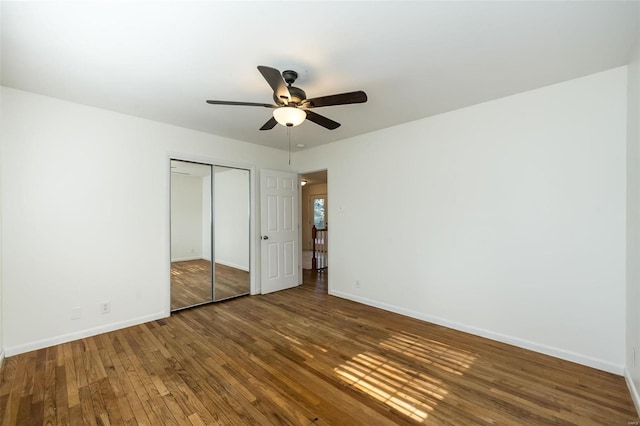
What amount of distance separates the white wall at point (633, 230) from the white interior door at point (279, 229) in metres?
4.15

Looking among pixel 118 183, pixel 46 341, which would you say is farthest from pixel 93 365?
pixel 118 183

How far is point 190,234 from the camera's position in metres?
A: 4.00

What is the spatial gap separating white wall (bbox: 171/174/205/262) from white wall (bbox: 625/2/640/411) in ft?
15.0

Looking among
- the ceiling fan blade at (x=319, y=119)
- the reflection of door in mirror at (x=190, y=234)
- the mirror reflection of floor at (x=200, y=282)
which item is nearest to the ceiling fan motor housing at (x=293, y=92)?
the ceiling fan blade at (x=319, y=119)

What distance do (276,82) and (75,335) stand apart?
3.41 m

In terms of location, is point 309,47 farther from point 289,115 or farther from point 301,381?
point 301,381

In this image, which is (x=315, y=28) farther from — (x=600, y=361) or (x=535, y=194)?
(x=600, y=361)

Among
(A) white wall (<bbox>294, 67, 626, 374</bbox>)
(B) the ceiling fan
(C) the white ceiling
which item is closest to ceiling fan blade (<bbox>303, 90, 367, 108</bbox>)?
(B) the ceiling fan

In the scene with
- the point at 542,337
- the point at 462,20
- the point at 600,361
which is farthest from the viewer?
the point at 542,337

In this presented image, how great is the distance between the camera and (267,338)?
2.94 meters

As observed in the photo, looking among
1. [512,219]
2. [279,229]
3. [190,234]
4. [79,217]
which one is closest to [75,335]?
[79,217]

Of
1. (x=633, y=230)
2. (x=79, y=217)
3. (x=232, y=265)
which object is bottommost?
(x=232, y=265)

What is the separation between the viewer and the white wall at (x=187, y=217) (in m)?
3.79

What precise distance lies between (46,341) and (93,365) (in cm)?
83
